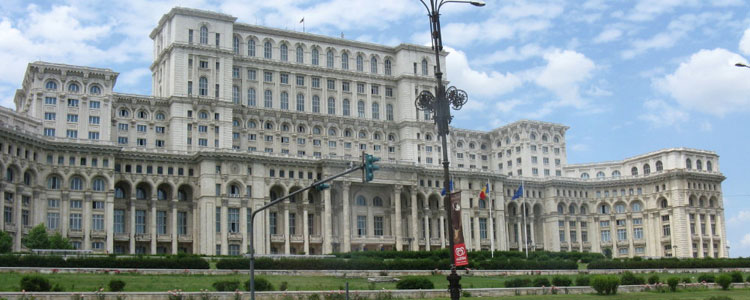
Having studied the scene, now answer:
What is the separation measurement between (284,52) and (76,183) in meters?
40.4

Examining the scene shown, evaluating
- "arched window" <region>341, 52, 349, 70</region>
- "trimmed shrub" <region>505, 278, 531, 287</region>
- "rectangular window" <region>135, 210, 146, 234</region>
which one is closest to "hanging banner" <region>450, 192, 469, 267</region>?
"trimmed shrub" <region>505, 278, 531, 287</region>

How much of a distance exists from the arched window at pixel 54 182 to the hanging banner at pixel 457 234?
81218 millimetres

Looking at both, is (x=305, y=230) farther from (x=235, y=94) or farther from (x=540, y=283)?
(x=540, y=283)

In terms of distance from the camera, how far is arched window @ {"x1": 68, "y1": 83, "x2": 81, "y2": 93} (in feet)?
361

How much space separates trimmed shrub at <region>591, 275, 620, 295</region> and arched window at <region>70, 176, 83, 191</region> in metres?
69.4

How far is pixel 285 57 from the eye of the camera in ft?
433

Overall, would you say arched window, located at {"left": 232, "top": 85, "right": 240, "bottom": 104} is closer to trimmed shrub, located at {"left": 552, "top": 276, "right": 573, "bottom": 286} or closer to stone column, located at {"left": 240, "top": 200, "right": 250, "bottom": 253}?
stone column, located at {"left": 240, "top": 200, "right": 250, "bottom": 253}

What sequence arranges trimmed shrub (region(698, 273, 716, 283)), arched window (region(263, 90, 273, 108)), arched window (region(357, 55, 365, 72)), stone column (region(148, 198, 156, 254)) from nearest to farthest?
trimmed shrub (region(698, 273, 716, 283)) → stone column (region(148, 198, 156, 254)) → arched window (region(263, 90, 273, 108)) → arched window (region(357, 55, 365, 72))

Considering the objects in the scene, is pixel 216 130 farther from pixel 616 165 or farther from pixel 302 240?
pixel 616 165

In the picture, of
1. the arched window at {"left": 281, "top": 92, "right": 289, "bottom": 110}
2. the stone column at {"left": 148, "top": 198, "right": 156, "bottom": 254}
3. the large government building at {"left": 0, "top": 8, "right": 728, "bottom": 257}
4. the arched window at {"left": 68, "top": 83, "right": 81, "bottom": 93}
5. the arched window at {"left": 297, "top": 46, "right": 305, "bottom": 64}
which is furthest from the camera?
the arched window at {"left": 297, "top": 46, "right": 305, "bottom": 64}

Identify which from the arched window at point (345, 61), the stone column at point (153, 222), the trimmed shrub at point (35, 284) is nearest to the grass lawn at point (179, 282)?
the trimmed shrub at point (35, 284)

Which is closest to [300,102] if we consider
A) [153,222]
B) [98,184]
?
[153,222]

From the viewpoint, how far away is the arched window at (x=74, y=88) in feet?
361

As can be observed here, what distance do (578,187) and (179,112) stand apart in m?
74.8
